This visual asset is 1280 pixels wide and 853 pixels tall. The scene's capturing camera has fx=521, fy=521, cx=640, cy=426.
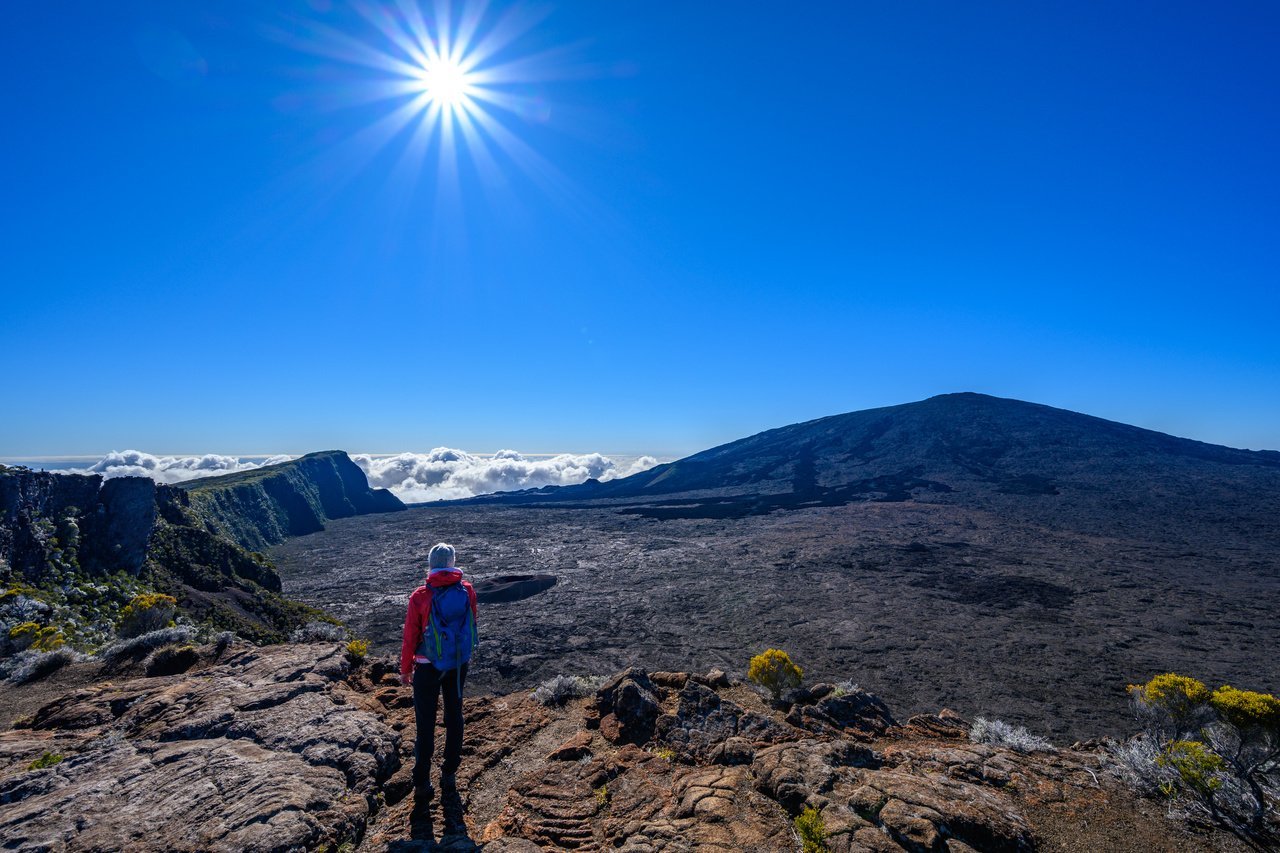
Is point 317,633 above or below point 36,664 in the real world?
below

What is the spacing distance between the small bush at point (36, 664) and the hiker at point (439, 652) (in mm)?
8006

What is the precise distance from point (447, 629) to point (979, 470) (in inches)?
3026

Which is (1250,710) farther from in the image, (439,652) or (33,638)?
(33,638)

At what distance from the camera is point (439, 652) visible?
15.4 feet

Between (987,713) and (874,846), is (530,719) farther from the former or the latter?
(987,713)

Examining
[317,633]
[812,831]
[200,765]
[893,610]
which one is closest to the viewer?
[812,831]

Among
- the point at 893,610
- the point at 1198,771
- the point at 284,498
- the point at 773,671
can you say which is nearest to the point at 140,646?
the point at 773,671

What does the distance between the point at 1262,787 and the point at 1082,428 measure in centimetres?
9083

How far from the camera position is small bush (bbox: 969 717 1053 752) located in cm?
636

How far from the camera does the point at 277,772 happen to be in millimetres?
4406

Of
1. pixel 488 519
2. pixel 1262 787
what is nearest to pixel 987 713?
pixel 1262 787

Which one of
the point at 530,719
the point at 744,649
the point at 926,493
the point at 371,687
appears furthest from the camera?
the point at 926,493

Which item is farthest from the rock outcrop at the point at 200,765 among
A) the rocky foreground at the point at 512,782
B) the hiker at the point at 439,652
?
the hiker at the point at 439,652

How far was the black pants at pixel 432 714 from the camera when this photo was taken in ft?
14.9
